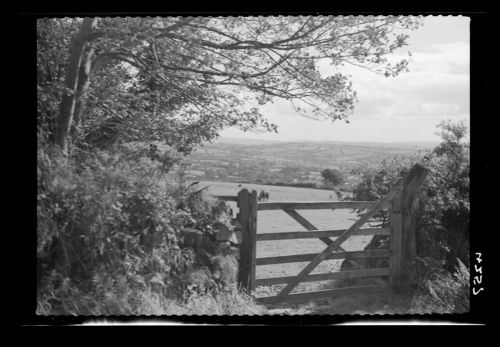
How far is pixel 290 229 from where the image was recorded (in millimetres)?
16656

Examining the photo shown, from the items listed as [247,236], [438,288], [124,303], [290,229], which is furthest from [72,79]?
[290,229]

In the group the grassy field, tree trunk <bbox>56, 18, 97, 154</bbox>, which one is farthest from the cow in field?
tree trunk <bbox>56, 18, 97, 154</bbox>

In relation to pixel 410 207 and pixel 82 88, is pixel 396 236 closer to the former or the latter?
pixel 410 207

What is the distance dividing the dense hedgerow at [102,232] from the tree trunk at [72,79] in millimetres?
531

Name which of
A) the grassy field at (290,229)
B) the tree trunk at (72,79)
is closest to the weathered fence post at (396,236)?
the grassy field at (290,229)

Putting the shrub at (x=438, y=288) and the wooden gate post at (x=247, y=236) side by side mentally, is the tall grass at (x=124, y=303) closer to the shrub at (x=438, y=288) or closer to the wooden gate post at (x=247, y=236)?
the wooden gate post at (x=247, y=236)

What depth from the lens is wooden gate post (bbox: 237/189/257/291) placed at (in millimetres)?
7801

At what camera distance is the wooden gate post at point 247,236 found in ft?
25.6

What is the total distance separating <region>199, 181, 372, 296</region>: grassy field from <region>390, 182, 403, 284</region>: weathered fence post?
102 cm

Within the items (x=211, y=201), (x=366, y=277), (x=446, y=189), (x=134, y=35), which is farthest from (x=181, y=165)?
(x=446, y=189)

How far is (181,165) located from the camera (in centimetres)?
742

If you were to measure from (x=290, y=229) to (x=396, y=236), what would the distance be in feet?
24.9

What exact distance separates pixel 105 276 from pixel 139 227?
70cm
